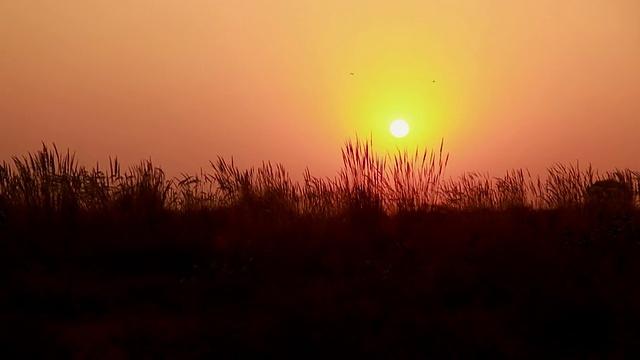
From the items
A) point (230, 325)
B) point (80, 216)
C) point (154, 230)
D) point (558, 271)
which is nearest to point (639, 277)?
point (558, 271)

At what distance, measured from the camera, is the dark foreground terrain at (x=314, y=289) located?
335 centimetres

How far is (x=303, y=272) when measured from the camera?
491cm

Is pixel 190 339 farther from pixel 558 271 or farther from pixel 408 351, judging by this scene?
pixel 558 271

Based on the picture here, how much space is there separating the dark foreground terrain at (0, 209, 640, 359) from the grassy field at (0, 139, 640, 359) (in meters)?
0.01

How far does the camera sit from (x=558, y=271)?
4.30m

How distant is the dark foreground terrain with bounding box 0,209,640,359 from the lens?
3354 mm

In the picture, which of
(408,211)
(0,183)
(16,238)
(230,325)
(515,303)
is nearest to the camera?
(230,325)

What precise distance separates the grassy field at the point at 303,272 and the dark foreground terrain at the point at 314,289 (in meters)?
0.01

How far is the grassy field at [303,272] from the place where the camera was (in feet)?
11.2

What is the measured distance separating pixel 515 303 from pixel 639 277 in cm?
114

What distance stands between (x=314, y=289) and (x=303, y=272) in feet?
2.29

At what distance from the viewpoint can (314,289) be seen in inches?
166

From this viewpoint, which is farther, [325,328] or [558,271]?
[558,271]

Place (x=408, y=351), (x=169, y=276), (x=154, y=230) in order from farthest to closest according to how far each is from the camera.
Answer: (x=154, y=230), (x=169, y=276), (x=408, y=351)
